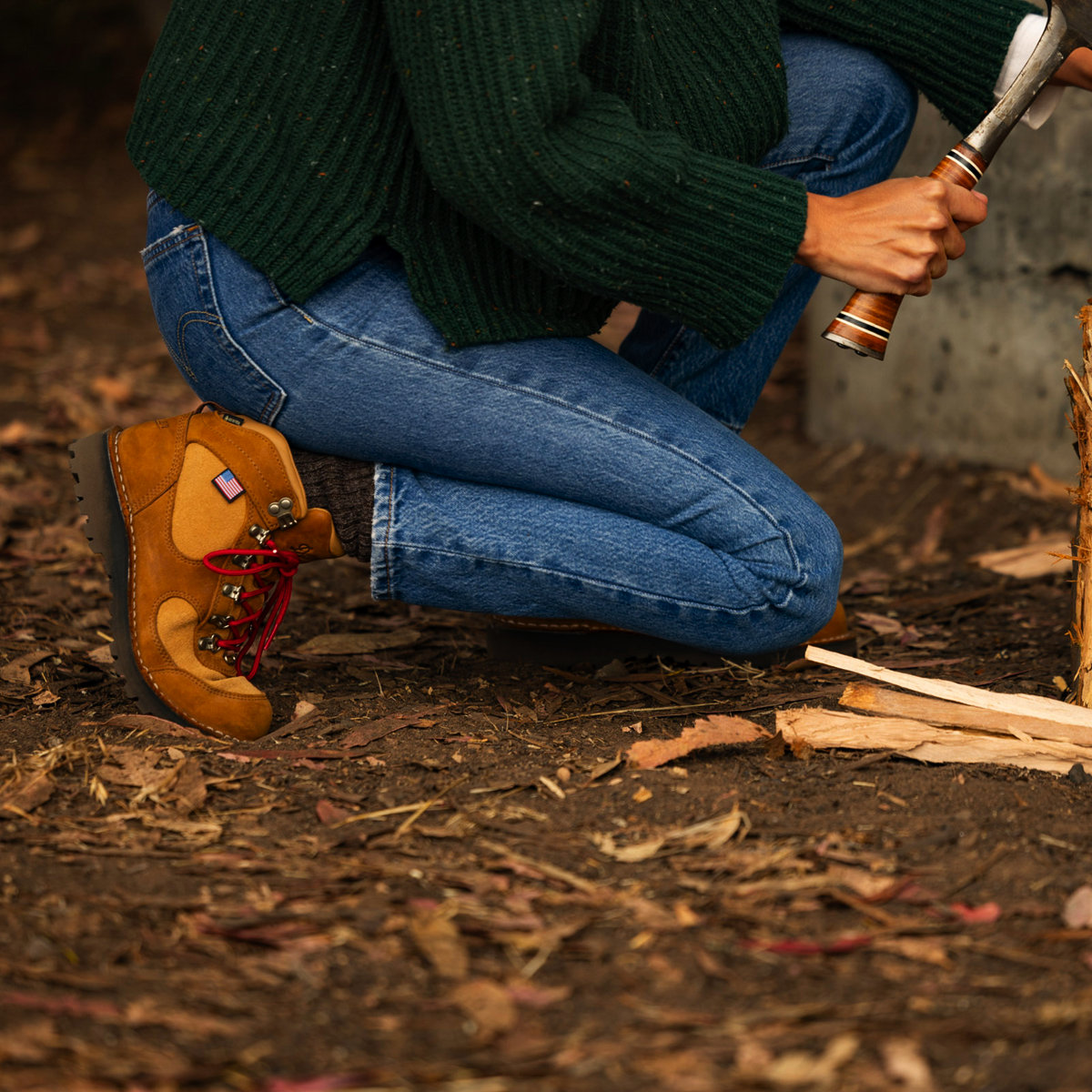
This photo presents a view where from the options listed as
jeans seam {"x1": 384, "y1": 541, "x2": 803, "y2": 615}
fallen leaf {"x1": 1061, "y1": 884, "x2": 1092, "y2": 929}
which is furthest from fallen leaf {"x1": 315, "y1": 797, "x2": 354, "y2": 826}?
fallen leaf {"x1": 1061, "y1": 884, "x2": 1092, "y2": 929}

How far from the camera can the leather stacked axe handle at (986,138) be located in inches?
69.7

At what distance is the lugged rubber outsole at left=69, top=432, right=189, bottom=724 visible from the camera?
177 centimetres

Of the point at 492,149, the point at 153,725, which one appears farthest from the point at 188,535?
the point at 492,149

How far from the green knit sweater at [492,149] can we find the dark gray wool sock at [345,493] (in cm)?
27

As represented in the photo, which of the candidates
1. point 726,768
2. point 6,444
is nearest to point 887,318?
point 726,768

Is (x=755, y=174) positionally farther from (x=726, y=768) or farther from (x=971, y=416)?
(x=971, y=416)

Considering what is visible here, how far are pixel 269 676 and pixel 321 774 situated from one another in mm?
474

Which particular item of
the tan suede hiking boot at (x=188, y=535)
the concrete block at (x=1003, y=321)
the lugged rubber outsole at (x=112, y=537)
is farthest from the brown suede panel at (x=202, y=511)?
the concrete block at (x=1003, y=321)

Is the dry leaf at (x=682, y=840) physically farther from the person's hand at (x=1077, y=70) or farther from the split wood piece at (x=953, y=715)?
the person's hand at (x=1077, y=70)

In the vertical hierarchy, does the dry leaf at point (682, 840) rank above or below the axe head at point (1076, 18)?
below

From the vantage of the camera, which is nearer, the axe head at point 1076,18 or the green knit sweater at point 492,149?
the green knit sweater at point 492,149

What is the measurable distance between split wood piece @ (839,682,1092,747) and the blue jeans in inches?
7.1

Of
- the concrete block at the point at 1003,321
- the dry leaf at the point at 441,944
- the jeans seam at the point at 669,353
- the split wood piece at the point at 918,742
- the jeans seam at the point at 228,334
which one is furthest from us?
the concrete block at the point at 1003,321

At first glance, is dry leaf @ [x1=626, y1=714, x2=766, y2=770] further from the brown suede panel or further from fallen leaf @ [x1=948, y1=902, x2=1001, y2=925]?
the brown suede panel
